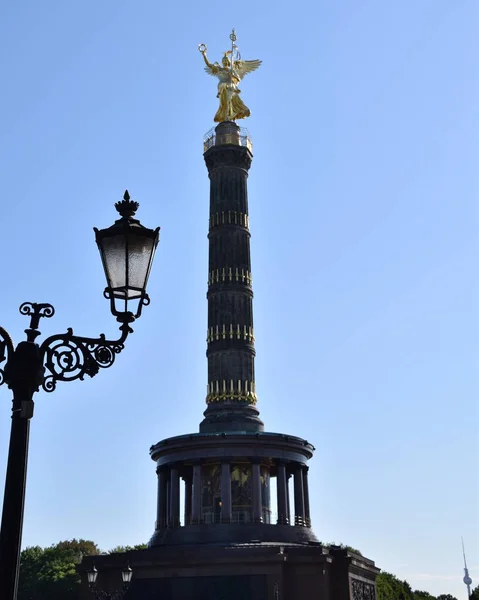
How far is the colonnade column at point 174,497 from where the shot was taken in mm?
42875

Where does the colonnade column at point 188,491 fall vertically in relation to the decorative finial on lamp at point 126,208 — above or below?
above

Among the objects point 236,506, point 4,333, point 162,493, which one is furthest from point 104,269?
point 162,493

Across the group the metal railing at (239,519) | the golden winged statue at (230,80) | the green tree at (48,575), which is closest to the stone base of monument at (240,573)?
the metal railing at (239,519)

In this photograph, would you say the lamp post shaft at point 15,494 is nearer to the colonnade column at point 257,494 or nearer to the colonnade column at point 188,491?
the colonnade column at point 257,494

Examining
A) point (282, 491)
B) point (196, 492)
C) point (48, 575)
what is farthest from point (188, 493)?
point (48, 575)

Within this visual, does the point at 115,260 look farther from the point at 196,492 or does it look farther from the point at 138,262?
the point at 196,492

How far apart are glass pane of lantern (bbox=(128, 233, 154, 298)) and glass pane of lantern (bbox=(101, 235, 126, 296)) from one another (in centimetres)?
6

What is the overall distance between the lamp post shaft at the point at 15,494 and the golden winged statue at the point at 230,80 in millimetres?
47481

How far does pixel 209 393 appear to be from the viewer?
45875mm

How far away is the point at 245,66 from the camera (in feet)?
176

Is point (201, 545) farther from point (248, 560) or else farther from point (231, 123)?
point (231, 123)

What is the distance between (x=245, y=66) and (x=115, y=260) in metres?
49.3

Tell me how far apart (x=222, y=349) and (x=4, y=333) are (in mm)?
39550

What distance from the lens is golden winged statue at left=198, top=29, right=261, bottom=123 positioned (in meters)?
52.3
